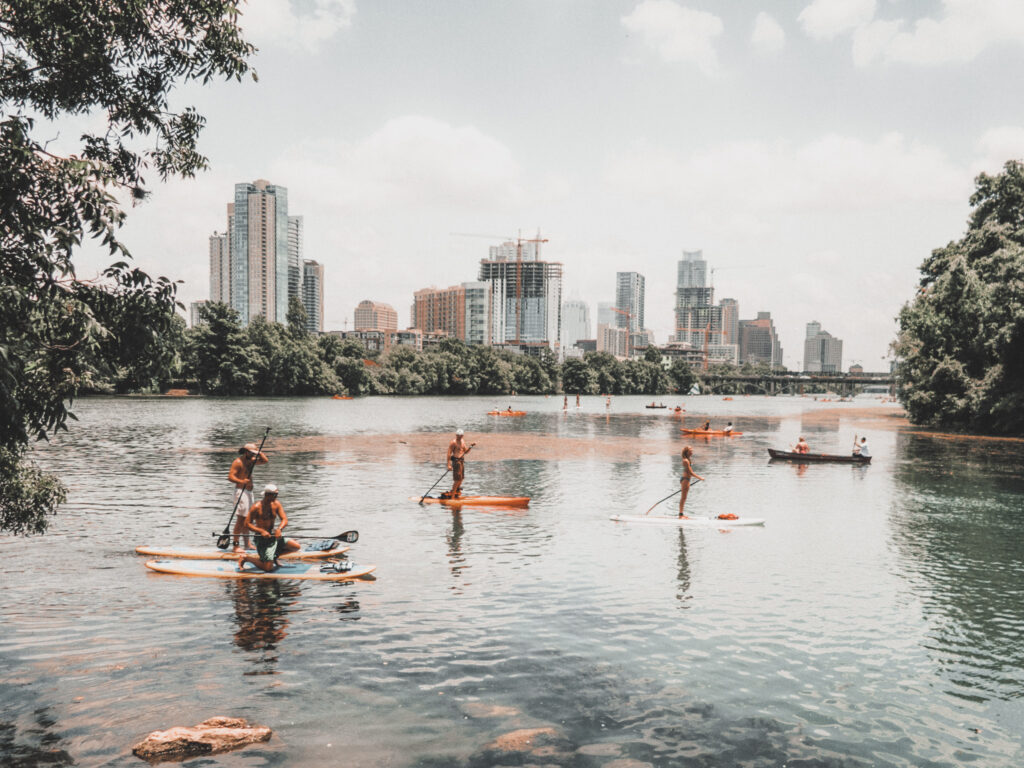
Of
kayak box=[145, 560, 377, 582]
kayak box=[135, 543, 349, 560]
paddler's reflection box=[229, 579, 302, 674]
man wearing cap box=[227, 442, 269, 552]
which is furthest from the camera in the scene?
man wearing cap box=[227, 442, 269, 552]

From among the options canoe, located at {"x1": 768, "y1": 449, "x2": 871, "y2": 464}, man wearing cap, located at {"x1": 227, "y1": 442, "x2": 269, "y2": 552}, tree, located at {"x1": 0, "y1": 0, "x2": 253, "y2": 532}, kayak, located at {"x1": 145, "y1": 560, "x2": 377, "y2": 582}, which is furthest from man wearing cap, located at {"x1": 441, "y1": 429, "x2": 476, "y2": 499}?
canoe, located at {"x1": 768, "y1": 449, "x2": 871, "y2": 464}

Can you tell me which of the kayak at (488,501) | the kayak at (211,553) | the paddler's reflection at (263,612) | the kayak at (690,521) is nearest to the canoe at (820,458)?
the kayak at (690,521)

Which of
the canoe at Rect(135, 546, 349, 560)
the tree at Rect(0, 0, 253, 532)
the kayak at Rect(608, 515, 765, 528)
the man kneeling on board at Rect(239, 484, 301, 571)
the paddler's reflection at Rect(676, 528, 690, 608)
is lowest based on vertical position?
the paddler's reflection at Rect(676, 528, 690, 608)

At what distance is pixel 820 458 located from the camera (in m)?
47.2

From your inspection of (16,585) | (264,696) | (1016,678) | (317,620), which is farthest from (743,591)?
(16,585)

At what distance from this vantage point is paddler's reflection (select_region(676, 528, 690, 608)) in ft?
56.1

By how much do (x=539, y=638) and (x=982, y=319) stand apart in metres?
57.7

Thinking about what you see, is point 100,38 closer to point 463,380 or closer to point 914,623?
point 914,623

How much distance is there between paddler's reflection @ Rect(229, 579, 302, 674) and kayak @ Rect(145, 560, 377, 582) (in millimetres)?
191

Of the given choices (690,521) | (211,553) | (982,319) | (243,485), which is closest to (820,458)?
(982,319)

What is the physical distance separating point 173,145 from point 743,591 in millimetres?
15588

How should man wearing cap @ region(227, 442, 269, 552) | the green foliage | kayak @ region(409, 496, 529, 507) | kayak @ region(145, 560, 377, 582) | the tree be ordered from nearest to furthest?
the tree → kayak @ region(145, 560, 377, 582) → man wearing cap @ region(227, 442, 269, 552) → kayak @ region(409, 496, 529, 507) → the green foliage

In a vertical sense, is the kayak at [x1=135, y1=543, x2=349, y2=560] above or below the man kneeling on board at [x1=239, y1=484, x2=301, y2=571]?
below

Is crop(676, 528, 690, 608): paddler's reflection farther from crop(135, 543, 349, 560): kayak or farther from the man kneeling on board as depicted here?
the man kneeling on board
